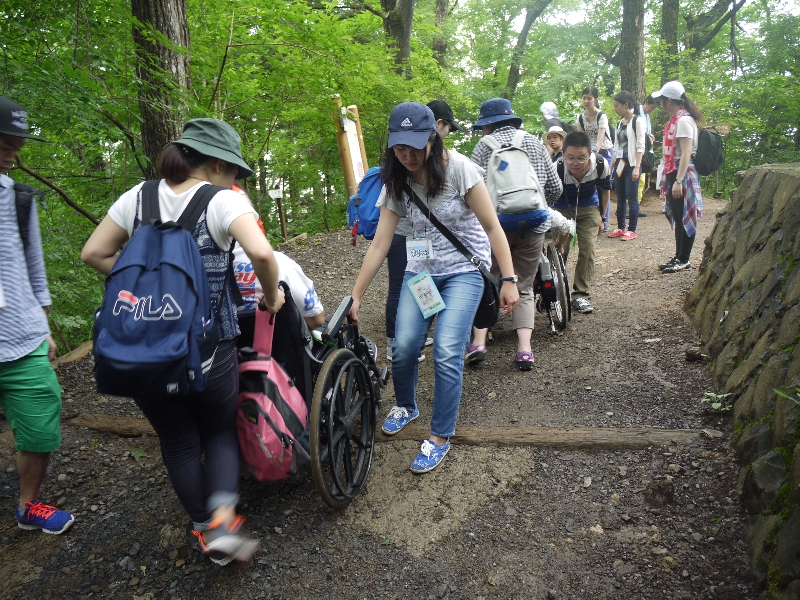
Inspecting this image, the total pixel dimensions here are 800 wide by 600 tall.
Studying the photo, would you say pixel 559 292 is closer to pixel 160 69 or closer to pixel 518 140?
pixel 518 140

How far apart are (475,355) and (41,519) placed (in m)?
3.22

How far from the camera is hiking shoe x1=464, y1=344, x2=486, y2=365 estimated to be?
5.00 metres

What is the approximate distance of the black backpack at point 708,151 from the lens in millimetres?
6488

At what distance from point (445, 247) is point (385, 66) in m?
6.77

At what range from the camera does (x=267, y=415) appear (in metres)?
2.68

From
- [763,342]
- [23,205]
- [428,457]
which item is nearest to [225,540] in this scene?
[428,457]

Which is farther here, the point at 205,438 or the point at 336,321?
the point at 336,321

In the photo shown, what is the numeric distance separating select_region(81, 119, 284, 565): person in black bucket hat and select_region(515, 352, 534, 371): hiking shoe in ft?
8.93

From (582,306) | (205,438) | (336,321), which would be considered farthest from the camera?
(582,306)

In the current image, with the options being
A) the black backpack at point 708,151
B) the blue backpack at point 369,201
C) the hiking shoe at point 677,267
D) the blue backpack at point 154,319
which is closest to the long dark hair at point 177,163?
the blue backpack at point 154,319

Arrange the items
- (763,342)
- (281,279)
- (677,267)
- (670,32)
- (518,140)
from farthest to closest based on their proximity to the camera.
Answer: (670,32) → (677,267) → (518,140) → (763,342) → (281,279)

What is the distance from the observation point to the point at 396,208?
11.4ft

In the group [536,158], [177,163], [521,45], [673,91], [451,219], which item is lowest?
[451,219]

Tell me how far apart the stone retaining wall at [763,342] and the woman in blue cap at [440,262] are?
1.36 metres
